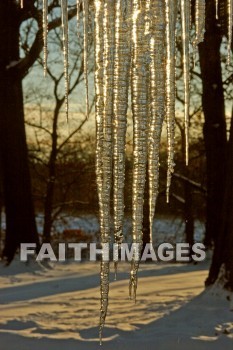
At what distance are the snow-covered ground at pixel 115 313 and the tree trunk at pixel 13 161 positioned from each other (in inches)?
39.5

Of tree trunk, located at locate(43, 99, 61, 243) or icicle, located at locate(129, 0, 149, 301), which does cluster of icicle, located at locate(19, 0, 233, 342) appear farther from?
tree trunk, located at locate(43, 99, 61, 243)

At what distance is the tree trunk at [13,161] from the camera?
13.8 metres

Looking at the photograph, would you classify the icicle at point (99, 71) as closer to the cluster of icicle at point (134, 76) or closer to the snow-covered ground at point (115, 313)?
the cluster of icicle at point (134, 76)

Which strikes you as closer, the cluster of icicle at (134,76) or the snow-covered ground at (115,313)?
the cluster of icicle at (134,76)

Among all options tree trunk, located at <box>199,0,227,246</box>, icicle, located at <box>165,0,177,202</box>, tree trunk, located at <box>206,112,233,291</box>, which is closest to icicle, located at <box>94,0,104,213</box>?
icicle, located at <box>165,0,177,202</box>

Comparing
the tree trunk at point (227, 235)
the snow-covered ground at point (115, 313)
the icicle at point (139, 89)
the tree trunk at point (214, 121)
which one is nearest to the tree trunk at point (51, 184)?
the tree trunk at point (214, 121)

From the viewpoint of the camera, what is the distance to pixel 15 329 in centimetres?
767

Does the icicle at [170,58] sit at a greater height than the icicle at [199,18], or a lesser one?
lesser

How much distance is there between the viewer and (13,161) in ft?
45.6

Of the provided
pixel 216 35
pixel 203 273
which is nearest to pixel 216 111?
pixel 216 35

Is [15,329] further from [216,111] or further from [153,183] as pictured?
[216,111]

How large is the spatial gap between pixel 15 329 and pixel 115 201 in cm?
527

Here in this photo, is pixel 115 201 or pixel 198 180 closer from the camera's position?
pixel 115 201

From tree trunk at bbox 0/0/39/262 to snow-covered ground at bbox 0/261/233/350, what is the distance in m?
1.00
